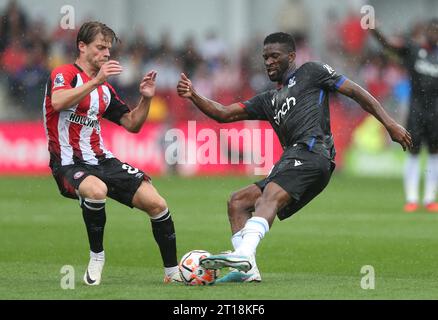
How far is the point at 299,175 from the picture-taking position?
9312mm

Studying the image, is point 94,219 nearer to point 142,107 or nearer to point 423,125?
point 142,107

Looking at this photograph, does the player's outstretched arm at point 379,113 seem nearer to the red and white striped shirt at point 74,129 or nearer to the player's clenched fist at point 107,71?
the player's clenched fist at point 107,71

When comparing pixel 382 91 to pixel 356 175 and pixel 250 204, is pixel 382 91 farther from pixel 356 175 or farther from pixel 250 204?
pixel 250 204

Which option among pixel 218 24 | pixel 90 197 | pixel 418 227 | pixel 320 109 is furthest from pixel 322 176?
pixel 218 24

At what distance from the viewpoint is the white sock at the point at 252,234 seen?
28.6 feet

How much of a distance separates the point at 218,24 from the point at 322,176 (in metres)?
24.1

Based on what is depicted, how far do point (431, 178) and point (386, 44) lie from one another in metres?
2.89

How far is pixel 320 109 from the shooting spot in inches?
379

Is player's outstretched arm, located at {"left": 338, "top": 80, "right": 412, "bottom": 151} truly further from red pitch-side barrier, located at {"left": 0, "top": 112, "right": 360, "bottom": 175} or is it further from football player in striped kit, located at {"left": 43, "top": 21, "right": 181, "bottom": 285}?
red pitch-side barrier, located at {"left": 0, "top": 112, "right": 360, "bottom": 175}

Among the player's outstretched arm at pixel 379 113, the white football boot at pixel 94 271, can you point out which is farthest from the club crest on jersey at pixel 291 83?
the white football boot at pixel 94 271

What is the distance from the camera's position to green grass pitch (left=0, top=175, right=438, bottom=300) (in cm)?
873

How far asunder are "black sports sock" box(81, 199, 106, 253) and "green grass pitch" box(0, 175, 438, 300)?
1.30ft

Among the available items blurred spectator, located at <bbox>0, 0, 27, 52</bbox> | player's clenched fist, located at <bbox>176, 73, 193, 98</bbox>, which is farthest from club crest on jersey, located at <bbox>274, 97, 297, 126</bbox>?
blurred spectator, located at <bbox>0, 0, 27, 52</bbox>

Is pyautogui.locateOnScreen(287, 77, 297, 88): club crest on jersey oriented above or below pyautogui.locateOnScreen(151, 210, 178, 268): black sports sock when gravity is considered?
above
